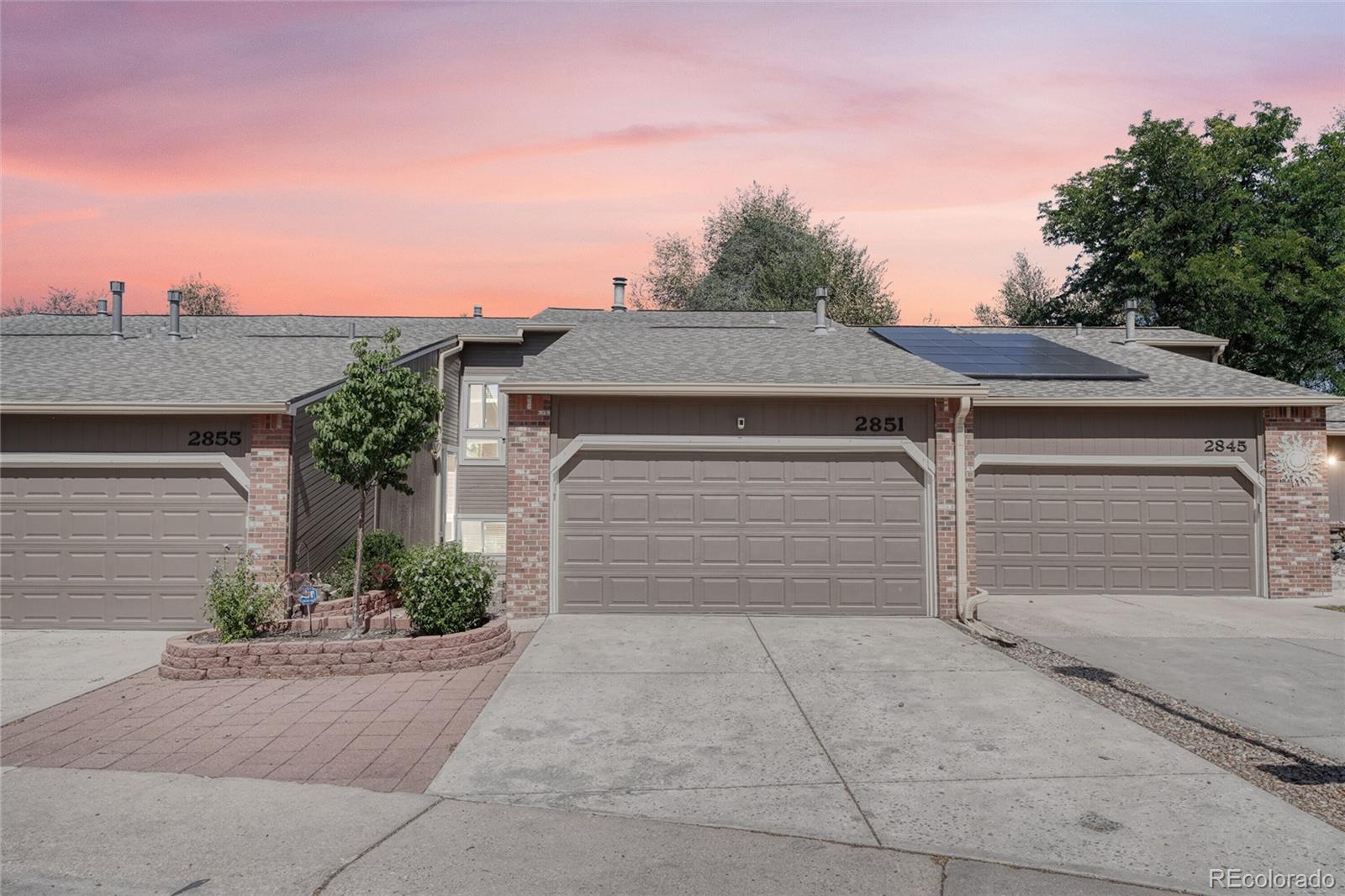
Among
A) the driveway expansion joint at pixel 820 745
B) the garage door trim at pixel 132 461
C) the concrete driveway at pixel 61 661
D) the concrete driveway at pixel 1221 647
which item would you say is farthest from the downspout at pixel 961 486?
the concrete driveway at pixel 61 661

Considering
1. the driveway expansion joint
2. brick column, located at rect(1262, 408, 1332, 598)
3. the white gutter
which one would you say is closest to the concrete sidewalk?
the driveway expansion joint

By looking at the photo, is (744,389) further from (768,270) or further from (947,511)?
(768,270)

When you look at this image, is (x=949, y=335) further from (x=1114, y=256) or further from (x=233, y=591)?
(x=1114, y=256)

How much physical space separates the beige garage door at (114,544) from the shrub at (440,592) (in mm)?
3631

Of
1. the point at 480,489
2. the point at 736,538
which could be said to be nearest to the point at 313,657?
the point at 736,538

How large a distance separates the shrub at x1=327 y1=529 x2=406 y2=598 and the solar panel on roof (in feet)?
32.7

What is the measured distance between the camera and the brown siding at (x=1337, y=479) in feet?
65.2

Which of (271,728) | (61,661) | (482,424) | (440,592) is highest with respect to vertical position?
(482,424)

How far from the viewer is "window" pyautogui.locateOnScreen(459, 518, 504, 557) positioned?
1894 centimetres

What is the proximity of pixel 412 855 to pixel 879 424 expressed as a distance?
355 inches

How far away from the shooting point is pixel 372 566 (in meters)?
12.2

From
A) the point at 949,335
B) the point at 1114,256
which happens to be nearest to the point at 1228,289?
the point at 1114,256

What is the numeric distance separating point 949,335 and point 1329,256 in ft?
56.7

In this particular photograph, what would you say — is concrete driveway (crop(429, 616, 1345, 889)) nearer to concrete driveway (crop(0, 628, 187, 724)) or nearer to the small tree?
the small tree
